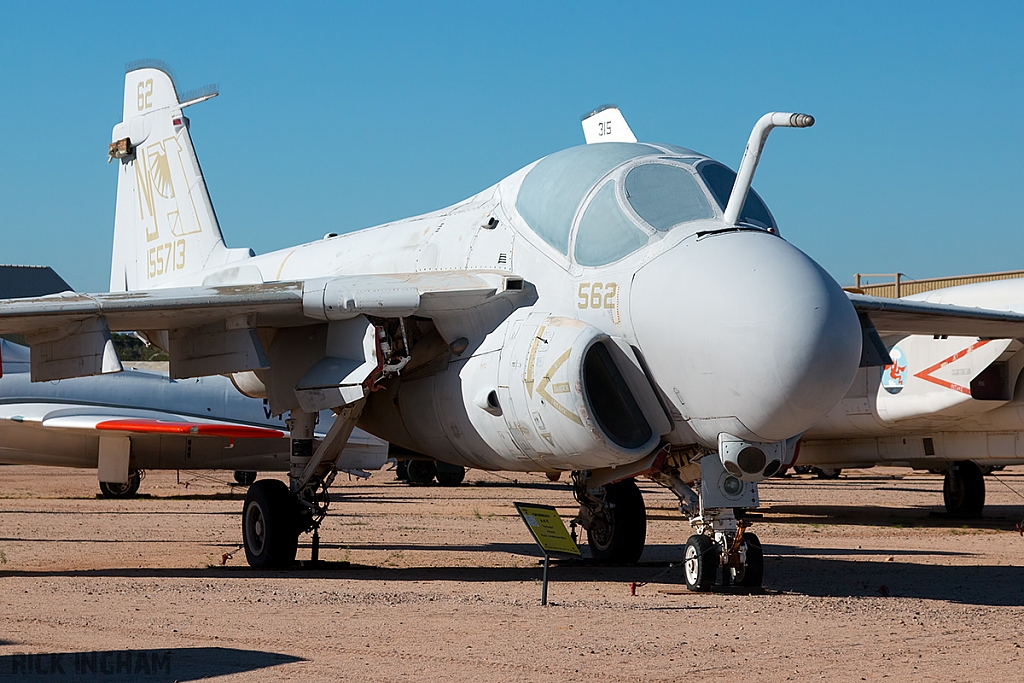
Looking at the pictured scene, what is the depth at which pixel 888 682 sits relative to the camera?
5.96 m

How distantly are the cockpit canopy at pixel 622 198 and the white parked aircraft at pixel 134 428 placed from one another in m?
14.1

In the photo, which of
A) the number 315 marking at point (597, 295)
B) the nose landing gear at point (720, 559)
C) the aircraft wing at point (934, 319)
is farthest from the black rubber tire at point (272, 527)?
the aircraft wing at point (934, 319)

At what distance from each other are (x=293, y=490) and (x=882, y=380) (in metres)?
9.88

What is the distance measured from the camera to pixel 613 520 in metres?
12.0

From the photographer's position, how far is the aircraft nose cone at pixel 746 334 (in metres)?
7.75

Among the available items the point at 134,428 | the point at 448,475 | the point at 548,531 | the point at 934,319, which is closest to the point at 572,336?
the point at 548,531

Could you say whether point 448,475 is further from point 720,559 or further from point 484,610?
point 484,610

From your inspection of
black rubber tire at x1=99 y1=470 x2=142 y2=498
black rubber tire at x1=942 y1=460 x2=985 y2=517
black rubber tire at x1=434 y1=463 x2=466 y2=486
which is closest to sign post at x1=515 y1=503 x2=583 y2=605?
black rubber tire at x1=942 y1=460 x2=985 y2=517

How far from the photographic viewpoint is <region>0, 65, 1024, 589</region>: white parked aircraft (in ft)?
26.4

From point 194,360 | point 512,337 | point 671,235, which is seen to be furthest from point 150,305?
point 671,235

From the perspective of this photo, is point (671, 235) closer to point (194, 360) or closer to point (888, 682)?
point (888, 682)

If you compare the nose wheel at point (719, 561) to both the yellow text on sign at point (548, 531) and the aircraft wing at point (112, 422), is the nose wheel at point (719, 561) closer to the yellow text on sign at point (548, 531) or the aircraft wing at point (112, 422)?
the yellow text on sign at point (548, 531)

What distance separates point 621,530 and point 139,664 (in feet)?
21.4

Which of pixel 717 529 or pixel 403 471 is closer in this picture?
pixel 717 529
